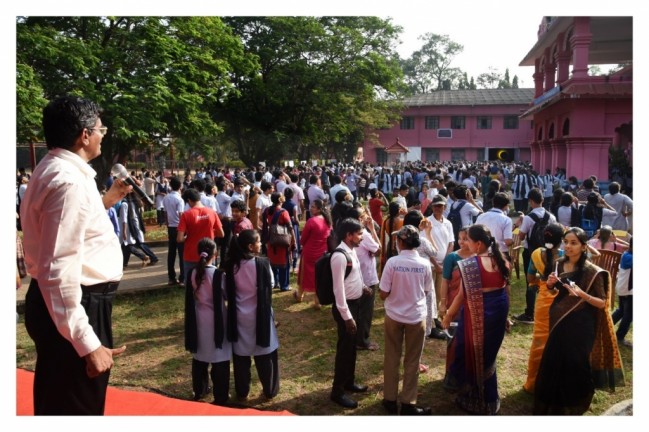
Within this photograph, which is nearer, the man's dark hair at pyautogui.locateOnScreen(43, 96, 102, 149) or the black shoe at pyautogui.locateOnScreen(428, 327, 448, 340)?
the man's dark hair at pyautogui.locateOnScreen(43, 96, 102, 149)

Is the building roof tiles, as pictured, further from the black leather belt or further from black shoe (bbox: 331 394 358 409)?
the black leather belt

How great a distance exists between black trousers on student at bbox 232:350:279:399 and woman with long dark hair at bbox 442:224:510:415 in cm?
149

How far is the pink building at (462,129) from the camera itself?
126ft

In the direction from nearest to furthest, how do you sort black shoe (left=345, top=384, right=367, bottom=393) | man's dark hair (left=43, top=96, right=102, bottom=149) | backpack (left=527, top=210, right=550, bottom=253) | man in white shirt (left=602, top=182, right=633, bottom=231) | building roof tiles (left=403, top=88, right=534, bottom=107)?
1. man's dark hair (left=43, top=96, right=102, bottom=149)
2. black shoe (left=345, top=384, right=367, bottom=393)
3. backpack (left=527, top=210, right=550, bottom=253)
4. man in white shirt (left=602, top=182, right=633, bottom=231)
5. building roof tiles (left=403, top=88, right=534, bottom=107)

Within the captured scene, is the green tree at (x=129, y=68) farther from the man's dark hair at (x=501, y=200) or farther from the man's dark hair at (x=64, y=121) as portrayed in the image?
the man's dark hair at (x=64, y=121)

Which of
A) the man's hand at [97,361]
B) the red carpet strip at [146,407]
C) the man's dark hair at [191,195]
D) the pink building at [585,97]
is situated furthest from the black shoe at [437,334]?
the pink building at [585,97]

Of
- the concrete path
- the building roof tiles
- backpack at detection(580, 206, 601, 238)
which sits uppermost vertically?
the building roof tiles

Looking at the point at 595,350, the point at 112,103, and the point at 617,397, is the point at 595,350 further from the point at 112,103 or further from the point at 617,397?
the point at 112,103

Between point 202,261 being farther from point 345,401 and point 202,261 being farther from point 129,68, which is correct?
point 129,68

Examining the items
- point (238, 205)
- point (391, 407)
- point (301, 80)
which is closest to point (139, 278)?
point (238, 205)

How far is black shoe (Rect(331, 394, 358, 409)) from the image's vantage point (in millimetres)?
4328

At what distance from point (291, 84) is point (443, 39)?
108 ft

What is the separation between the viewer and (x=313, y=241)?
265 inches

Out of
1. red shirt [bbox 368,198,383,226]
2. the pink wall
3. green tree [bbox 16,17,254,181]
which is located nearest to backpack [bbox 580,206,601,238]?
red shirt [bbox 368,198,383,226]
